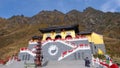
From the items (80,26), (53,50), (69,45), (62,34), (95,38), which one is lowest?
(53,50)

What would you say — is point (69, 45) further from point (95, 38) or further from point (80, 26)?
point (80, 26)

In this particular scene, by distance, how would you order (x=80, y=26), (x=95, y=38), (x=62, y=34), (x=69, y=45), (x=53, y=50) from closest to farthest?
(x=69, y=45) < (x=53, y=50) < (x=95, y=38) < (x=62, y=34) < (x=80, y=26)

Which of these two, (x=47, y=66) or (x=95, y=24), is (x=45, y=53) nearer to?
(x=47, y=66)

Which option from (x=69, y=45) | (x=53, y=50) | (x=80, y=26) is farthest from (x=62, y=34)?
(x=80, y=26)

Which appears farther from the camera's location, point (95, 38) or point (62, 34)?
point (62, 34)

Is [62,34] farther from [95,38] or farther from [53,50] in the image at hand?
[95,38]

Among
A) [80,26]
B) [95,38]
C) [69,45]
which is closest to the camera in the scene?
[69,45]

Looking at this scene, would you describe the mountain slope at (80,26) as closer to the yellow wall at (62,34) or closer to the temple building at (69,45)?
the yellow wall at (62,34)

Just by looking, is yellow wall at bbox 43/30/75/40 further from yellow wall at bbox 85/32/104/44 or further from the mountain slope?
the mountain slope

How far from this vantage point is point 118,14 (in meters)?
164

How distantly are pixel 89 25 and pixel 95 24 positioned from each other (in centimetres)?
603

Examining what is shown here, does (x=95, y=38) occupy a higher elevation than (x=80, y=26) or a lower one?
lower

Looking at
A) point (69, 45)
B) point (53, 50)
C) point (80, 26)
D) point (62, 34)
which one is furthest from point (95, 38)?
point (80, 26)

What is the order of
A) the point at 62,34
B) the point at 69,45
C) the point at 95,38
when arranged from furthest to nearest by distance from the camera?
the point at 62,34, the point at 95,38, the point at 69,45
